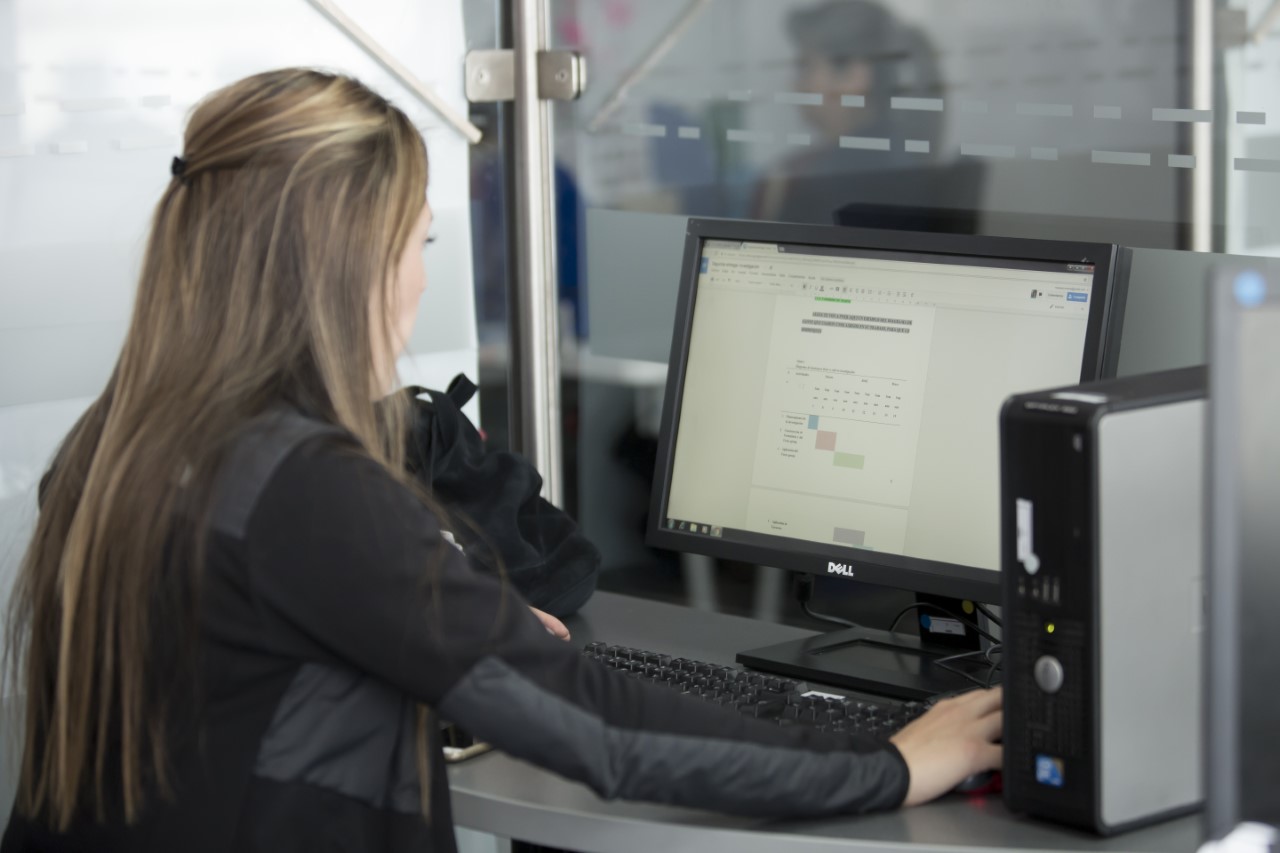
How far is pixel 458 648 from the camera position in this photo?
0.98 meters

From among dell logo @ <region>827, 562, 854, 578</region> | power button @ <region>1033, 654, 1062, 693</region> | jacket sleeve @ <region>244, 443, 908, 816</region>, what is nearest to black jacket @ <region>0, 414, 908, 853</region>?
jacket sleeve @ <region>244, 443, 908, 816</region>

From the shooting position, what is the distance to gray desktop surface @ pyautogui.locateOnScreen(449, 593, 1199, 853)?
105 cm

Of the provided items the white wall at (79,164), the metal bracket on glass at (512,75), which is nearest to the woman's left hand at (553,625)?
the white wall at (79,164)

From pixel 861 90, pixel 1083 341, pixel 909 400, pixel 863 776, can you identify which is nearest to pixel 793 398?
pixel 909 400

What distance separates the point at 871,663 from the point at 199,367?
723 millimetres

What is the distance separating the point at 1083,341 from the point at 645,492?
78 centimetres

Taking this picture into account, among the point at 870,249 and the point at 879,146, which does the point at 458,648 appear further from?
the point at 879,146

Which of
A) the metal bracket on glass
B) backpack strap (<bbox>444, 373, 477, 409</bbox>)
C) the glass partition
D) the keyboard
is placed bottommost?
the keyboard

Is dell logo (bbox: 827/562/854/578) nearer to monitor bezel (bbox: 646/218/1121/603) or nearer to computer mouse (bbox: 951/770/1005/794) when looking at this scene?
monitor bezel (bbox: 646/218/1121/603)

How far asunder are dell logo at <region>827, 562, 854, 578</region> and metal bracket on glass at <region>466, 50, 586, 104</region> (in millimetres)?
823

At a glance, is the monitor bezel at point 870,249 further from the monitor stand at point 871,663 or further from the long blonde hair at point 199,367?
the long blonde hair at point 199,367

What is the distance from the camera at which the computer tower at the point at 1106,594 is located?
994 millimetres

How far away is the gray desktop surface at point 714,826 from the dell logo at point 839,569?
1.26 ft

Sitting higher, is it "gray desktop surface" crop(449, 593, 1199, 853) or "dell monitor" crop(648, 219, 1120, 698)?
"dell monitor" crop(648, 219, 1120, 698)
